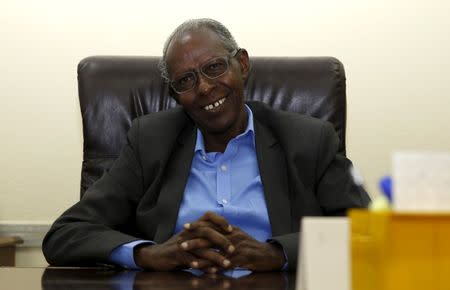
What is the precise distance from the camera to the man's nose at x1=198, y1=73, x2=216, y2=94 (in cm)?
239

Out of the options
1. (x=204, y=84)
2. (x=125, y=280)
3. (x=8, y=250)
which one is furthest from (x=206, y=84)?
(x=8, y=250)

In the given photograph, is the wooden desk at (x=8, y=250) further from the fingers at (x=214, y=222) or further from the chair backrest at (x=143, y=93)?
the fingers at (x=214, y=222)

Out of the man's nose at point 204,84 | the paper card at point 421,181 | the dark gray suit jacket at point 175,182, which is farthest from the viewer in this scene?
the man's nose at point 204,84

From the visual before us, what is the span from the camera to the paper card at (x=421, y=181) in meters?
0.91

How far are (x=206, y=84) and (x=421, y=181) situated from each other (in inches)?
60.4

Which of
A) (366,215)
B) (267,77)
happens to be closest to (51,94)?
(267,77)

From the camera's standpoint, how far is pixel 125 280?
5.41 feet

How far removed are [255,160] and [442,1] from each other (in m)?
1.40

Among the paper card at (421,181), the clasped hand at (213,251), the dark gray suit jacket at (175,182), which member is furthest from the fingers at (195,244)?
the paper card at (421,181)

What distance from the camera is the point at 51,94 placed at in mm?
3414

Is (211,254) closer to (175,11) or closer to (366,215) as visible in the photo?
(366,215)

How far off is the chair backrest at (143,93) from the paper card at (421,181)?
1.66 m

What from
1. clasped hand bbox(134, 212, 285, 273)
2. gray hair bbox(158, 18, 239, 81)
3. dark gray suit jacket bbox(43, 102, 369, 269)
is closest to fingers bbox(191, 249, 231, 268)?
clasped hand bbox(134, 212, 285, 273)

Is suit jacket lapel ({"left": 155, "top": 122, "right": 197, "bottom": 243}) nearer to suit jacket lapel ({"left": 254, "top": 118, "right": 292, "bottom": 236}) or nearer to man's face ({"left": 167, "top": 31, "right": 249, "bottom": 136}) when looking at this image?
man's face ({"left": 167, "top": 31, "right": 249, "bottom": 136})
